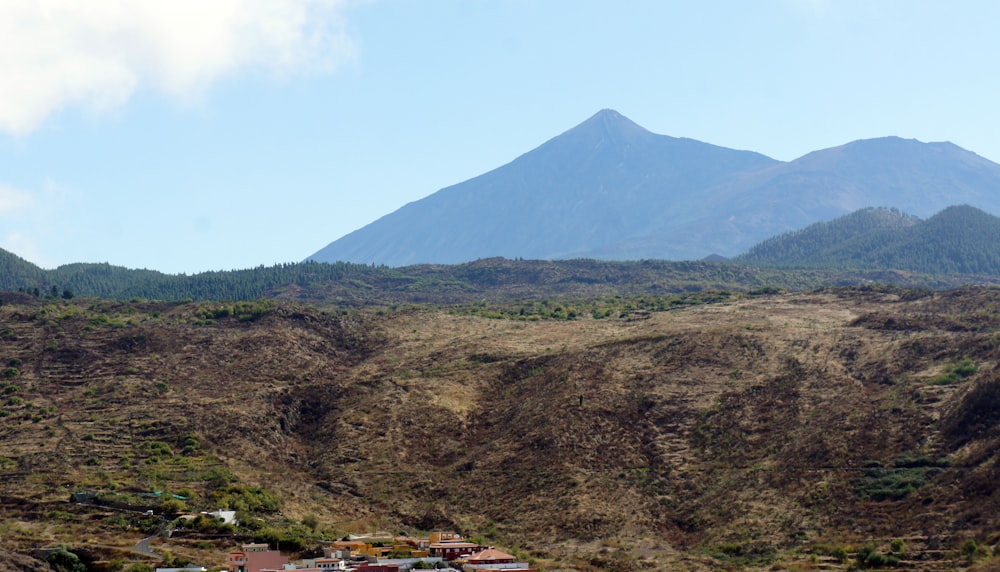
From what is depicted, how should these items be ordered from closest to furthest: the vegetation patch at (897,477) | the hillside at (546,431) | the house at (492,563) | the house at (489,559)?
the house at (492,563)
the house at (489,559)
the hillside at (546,431)
the vegetation patch at (897,477)

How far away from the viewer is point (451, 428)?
3469 inches

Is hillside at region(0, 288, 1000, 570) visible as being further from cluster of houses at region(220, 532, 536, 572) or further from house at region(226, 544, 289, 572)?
cluster of houses at region(220, 532, 536, 572)

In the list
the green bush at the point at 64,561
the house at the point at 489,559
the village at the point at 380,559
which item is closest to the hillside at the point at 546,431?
the green bush at the point at 64,561

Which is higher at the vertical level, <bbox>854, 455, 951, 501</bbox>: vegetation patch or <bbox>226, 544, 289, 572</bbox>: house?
<bbox>226, 544, 289, 572</bbox>: house

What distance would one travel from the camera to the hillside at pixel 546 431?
65.8 m

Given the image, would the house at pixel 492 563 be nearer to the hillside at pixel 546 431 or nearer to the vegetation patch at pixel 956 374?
the hillside at pixel 546 431

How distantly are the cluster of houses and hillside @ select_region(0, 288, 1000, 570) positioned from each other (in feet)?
17.2

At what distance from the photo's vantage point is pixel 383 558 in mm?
57844

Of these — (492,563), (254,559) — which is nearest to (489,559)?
(492,563)

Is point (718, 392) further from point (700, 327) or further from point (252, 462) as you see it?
point (252, 462)

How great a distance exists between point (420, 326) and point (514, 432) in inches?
1358

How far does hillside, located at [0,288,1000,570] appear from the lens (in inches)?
2589

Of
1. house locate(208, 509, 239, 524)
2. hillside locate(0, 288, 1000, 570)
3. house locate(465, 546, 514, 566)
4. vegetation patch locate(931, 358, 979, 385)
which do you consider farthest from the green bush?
vegetation patch locate(931, 358, 979, 385)

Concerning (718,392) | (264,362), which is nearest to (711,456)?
(718,392)
